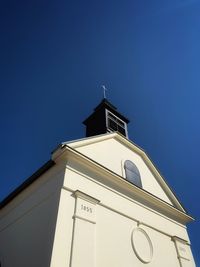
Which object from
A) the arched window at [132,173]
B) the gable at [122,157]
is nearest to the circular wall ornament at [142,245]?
the arched window at [132,173]

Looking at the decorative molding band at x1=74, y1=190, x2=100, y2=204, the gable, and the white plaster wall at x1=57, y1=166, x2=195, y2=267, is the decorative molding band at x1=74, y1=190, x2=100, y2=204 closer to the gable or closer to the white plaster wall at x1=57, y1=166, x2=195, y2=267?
the white plaster wall at x1=57, y1=166, x2=195, y2=267

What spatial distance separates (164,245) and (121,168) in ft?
11.1

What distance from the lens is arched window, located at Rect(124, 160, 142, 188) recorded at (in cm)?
1114

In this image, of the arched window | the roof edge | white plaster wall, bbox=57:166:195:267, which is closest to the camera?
white plaster wall, bbox=57:166:195:267

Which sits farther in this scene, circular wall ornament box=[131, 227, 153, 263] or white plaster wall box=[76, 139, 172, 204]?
white plaster wall box=[76, 139, 172, 204]

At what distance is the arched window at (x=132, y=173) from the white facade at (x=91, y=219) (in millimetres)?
303

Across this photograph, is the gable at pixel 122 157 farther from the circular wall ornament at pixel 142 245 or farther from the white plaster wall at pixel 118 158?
the circular wall ornament at pixel 142 245

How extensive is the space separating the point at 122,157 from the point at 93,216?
407 centimetres

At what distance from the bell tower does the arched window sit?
109 inches

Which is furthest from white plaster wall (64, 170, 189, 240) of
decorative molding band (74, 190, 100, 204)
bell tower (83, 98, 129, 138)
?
bell tower (83, 98, 129, 138)

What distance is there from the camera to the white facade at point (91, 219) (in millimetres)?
7238

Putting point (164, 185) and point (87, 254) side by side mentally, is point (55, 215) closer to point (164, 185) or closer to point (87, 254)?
point (87, 254)

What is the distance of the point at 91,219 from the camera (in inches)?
312

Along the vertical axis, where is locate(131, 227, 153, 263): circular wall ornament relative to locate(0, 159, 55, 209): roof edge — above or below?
below
